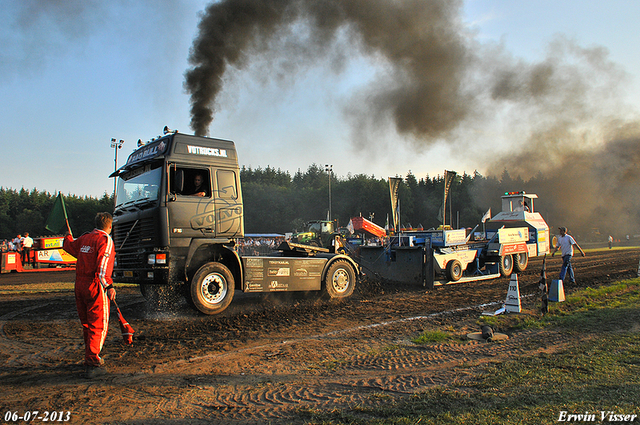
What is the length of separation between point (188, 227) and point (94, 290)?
10.6ft

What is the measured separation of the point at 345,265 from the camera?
10.2 meters

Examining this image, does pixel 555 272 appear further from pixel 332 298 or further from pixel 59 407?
pixel 59 407

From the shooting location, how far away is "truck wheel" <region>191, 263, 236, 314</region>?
301 inches

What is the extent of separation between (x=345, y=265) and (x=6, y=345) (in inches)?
270

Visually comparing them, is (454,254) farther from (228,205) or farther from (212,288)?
(212,288)

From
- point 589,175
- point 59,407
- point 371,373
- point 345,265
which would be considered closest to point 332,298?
point 345,265

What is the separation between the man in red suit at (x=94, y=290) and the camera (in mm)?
4566

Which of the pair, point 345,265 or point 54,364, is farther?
point 345,265

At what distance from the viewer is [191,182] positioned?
Result: 8102mm

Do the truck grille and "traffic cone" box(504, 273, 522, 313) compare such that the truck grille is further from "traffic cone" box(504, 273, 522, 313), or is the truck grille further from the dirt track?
"traffic cone" box(504, 273, 522, 313)

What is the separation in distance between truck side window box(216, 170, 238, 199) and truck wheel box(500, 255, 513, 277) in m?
10.1

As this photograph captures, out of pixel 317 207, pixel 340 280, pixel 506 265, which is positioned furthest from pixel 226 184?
pixel 317 207

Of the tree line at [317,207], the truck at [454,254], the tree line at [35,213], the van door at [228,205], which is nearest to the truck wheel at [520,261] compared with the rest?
the truck at [454,254]

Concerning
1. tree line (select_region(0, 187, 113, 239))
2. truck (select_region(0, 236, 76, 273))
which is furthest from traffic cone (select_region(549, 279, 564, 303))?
tree line (select_region(0, 187, 113, 239))
